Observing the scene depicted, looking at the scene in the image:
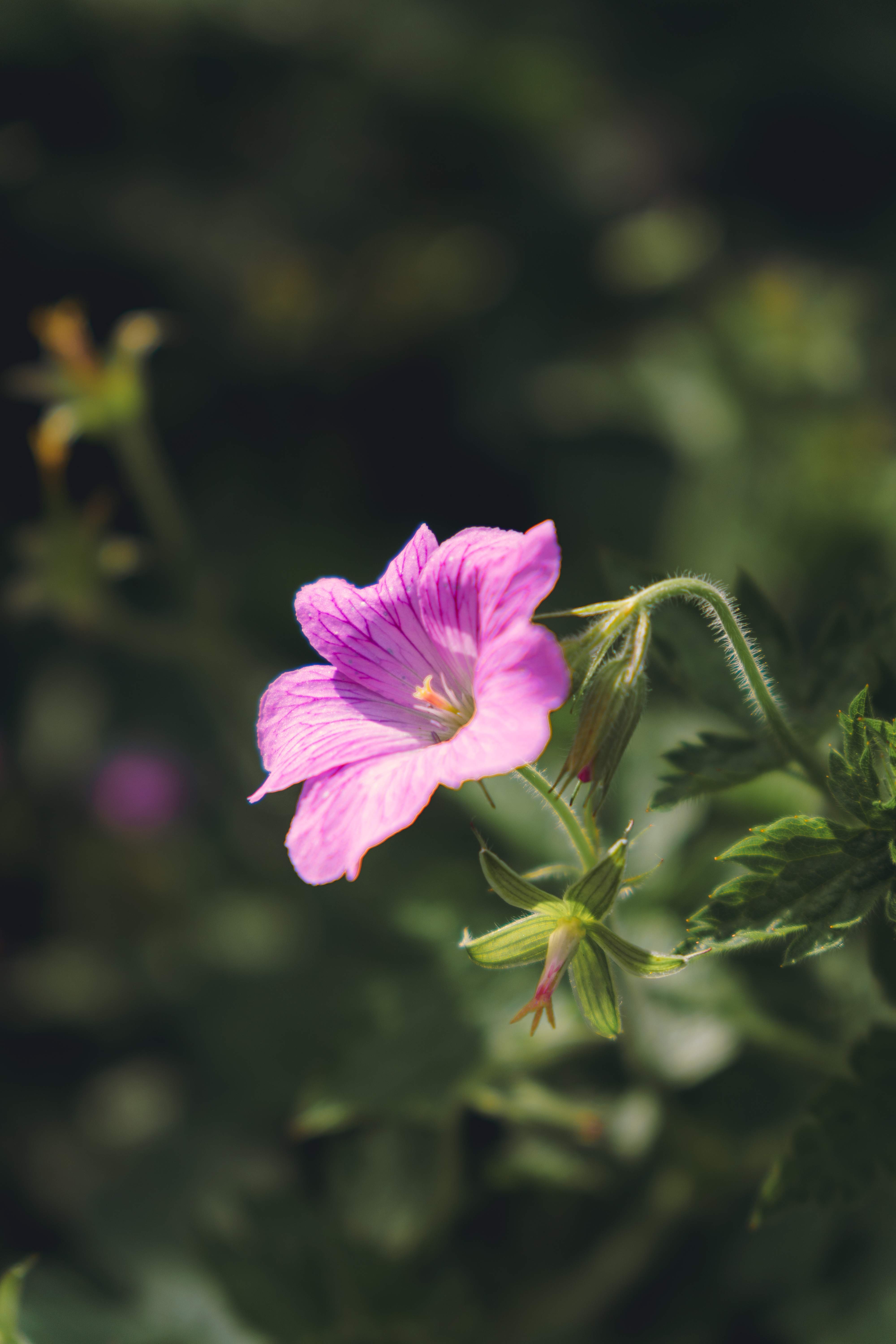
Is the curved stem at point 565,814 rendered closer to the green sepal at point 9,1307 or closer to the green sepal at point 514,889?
the green sepal at point 514,889

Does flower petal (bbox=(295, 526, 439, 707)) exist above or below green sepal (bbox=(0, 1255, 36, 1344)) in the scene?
above

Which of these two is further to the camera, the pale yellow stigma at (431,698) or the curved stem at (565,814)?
the pale yellow stigma at (431,698)

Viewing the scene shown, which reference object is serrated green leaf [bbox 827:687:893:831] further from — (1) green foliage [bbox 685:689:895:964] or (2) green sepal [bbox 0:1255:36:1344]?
(2) green sepal [bbox 0:1255:36:1344]

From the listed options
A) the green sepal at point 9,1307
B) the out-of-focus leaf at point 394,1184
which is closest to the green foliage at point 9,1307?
the green sepal at point 9,1307

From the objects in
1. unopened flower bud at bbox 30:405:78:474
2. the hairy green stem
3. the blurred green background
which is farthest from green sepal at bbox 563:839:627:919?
unopened flower bud at bbox 30:405:78:474

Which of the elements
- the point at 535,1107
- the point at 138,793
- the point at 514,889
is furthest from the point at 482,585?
the point at 138,793

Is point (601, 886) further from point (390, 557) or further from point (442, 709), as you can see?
point (390, 557)

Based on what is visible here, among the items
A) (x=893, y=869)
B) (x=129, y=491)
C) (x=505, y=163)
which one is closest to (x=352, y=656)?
(x=893, y=869)
